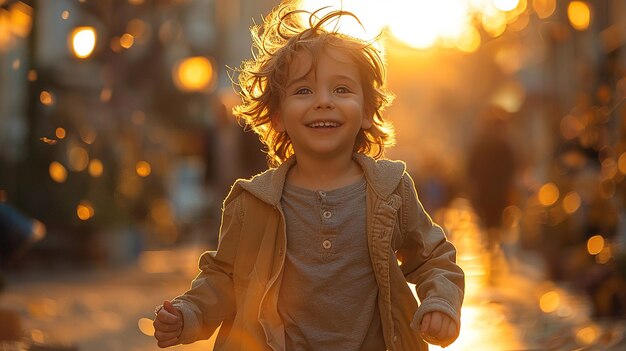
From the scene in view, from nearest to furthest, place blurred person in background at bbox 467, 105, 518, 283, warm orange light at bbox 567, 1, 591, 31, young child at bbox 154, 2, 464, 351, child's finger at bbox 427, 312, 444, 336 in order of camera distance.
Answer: child's finger at bbox 427, 312, 444, 336 < young child at bbox 154, 2, 464, 351 < warm orange light at bbox 567, 1, 591, 31 < blurred person in background at bbox 467, 105, 518, 283

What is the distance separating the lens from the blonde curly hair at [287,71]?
395cm

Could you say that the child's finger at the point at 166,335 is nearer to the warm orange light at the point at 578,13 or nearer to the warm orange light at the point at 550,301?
the warm orange light at the point at 550,301

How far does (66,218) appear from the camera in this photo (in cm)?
1645

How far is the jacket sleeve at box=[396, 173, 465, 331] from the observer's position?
147 inches

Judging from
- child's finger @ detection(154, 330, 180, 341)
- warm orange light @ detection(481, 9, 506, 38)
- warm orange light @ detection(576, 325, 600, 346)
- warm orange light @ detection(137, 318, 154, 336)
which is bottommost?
child's finger @ detection(154, 330, 180, 341)

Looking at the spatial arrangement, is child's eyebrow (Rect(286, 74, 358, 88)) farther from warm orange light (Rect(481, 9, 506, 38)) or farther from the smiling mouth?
warm orange light (Rect(481, 9, 506, 38))

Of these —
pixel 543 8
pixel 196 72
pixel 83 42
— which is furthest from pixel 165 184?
pixel 83 42

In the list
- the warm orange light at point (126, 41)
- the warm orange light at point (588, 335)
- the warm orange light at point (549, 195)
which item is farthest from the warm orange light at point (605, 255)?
the warm orange light at point (126, 41)

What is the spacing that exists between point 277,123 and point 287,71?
0.22 m

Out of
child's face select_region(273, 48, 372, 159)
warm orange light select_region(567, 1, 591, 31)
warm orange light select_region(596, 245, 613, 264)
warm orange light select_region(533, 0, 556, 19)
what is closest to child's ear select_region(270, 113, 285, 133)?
child's face select_region(273, 48, 372, 159)

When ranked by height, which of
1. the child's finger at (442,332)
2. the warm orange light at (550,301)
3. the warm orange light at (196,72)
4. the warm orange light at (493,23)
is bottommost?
the child's finger at (442,332)

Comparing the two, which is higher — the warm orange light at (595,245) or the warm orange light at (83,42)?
the warm orange light at (595,245)

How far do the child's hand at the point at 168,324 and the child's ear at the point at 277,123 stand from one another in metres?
0.73

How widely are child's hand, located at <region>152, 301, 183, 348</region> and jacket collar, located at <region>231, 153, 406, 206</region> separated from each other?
45cm
